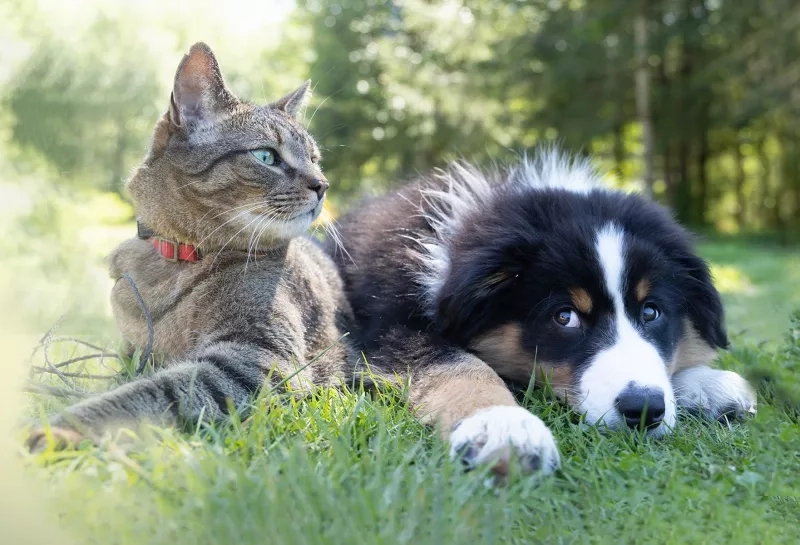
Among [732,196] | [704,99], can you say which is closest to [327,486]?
[704,99]

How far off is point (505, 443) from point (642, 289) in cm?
124

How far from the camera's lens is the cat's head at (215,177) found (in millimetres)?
3553

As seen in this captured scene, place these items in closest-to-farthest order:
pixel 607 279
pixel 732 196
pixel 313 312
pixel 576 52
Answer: pixel 607 279 → pixel 313 312 → pixel 576 52 → pixel 732 196

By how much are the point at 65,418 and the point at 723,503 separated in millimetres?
2269

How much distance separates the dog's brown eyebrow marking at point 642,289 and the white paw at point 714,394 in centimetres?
53

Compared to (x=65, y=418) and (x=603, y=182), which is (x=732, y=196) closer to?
(x=603, y=182)

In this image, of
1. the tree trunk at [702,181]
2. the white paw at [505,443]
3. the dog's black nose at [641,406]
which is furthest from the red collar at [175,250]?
the tree trunk at [702,181]

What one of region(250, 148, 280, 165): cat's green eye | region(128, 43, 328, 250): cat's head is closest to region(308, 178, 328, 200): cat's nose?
region(128, 43, 328, 250): cat's head

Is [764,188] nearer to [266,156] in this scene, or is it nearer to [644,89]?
[644,89]

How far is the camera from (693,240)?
412 centimetres

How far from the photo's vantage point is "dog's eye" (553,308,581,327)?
3.39m

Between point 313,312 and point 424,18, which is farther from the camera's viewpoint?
point 424,18

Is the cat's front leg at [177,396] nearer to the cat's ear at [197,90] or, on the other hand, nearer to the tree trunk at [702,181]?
the cat's ear at [197,90]

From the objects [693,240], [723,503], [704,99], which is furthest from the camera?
[704,99]
